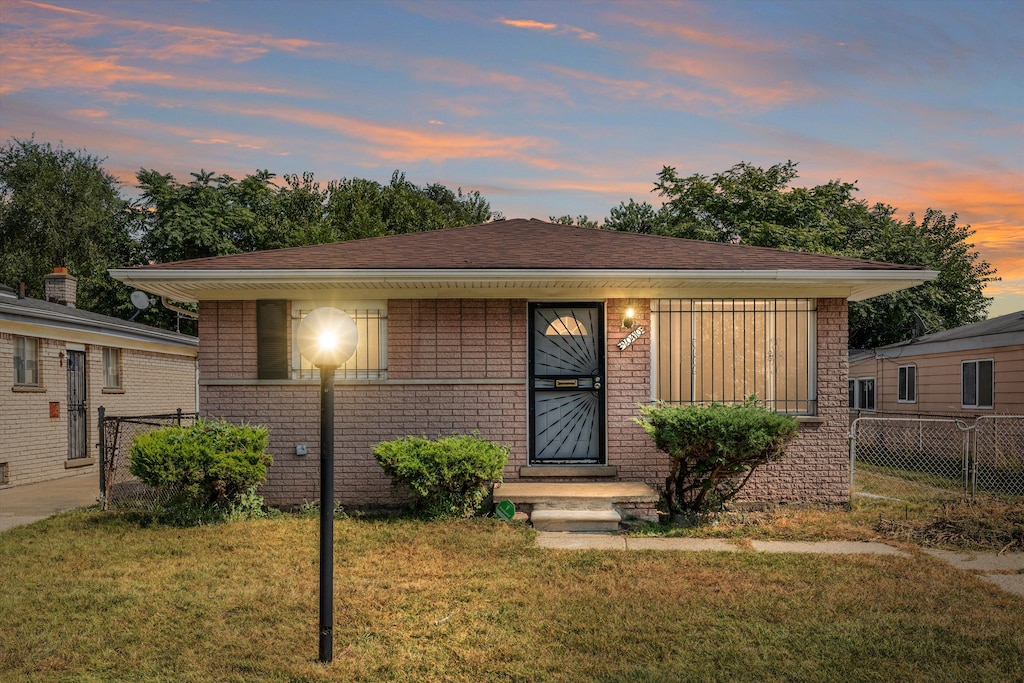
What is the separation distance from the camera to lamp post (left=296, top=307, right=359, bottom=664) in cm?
429

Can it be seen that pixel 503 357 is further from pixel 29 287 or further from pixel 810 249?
pixel 29 287

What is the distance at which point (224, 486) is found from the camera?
8.22 metres

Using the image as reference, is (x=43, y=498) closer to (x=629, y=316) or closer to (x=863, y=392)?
(x=629, y=316)

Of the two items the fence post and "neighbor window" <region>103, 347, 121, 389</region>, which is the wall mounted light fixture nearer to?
the fence post

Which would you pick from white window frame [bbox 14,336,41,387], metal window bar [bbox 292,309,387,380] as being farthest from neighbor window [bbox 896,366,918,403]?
white window frame [bbox 14,336,41,387]

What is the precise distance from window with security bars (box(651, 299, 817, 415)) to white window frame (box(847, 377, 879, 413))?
11665 millimetres

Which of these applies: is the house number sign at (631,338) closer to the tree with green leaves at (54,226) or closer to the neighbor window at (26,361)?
the neighbor window at (26,361)

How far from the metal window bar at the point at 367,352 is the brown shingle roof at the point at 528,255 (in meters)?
0.71

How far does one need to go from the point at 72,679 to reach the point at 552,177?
13235mm

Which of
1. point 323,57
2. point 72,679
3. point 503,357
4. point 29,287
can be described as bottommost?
Answer: point 72,679

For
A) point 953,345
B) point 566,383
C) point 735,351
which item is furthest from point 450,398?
point 953,345

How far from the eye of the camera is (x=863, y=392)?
21203 mm

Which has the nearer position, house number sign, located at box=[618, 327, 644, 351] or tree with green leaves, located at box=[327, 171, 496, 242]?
house number sign, located at box=[618, 327, 644, 351]

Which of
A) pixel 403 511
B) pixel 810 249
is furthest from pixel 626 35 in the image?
pixel 810 249
